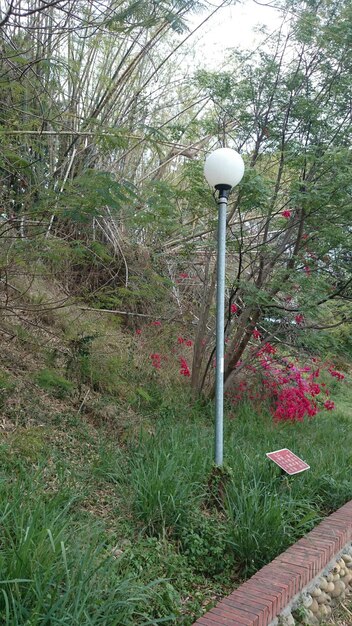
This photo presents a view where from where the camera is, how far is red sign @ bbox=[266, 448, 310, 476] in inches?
171

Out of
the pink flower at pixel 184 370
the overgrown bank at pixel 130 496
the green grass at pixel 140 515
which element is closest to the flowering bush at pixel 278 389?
the overgrown bank at pixel 130 496

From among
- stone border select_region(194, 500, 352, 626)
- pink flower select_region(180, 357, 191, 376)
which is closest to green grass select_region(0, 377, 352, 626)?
stone border select_region(194, 500, 352, 626)

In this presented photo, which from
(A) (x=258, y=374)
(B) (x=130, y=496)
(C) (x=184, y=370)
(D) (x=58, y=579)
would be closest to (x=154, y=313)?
(C) (x=184, y=370)

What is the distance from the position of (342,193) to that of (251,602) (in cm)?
429

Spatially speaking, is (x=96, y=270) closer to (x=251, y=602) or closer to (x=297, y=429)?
(x=297, y=429)

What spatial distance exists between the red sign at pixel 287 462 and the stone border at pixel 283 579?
1.24 ft

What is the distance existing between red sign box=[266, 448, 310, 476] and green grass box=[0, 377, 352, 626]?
0.53 feet

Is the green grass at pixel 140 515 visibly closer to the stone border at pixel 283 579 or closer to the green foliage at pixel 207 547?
the green foliage at pixel 207 547

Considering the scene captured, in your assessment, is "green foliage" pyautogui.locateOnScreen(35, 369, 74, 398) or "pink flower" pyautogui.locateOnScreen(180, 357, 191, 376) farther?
"pink flower" pyautogui.locateOnScreen(180, 357, 191, 376)

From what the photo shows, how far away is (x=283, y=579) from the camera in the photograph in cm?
320

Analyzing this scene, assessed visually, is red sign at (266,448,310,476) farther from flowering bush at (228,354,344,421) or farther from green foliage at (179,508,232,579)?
flowering bush at (228,354,344,421)

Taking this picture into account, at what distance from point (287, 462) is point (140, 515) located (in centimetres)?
120

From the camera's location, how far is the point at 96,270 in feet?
26.8

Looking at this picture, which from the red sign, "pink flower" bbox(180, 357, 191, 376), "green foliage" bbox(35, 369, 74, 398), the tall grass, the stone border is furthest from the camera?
"pink flower" bbox(180, 357, 191, 376)
